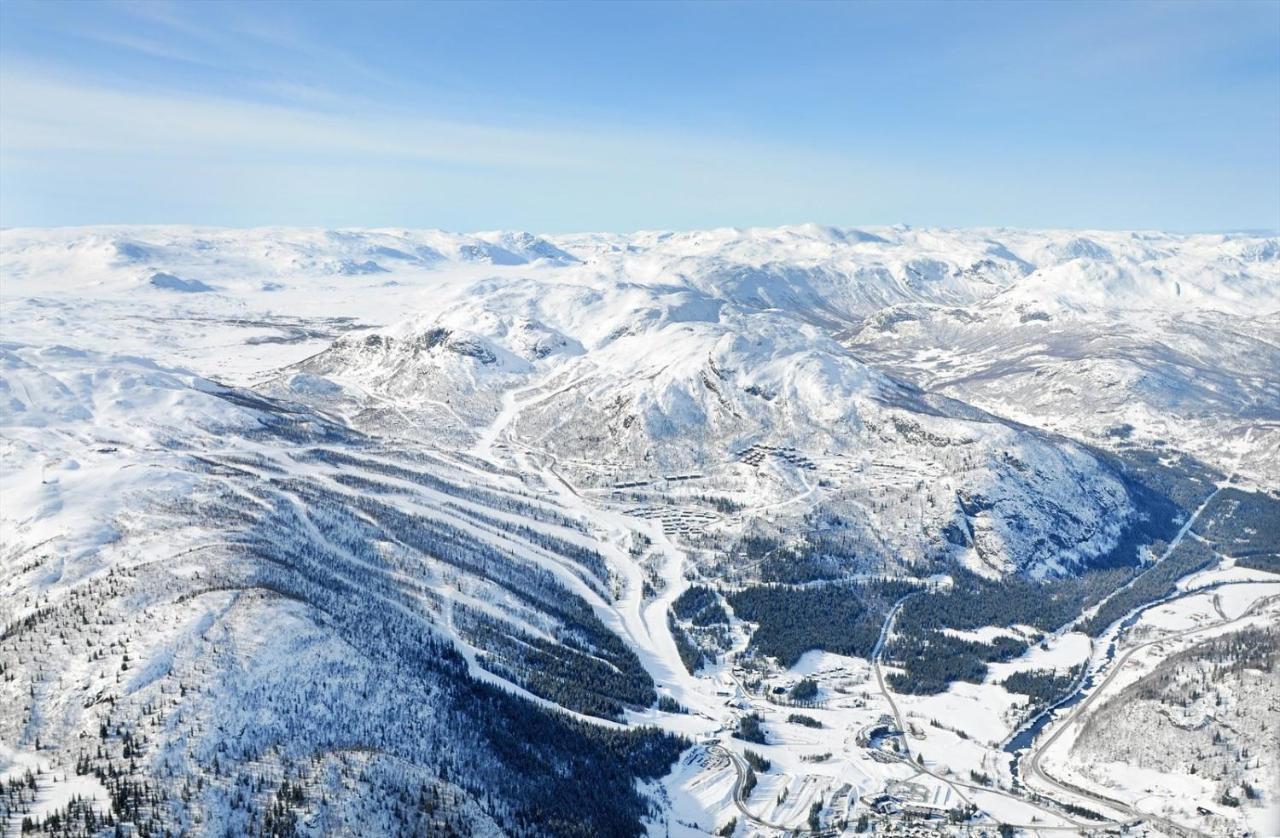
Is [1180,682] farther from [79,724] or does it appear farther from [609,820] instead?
[79,724]

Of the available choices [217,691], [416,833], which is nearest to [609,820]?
[416,833]

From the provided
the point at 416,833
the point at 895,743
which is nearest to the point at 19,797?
the point at 416,833

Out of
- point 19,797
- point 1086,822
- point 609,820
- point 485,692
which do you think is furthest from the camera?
point 485,692

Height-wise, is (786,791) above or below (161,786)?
below

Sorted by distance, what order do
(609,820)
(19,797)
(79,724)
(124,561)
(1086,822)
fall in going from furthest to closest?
(124,561) < (1086,822) < (609,820) < (79,724) < (19,797)

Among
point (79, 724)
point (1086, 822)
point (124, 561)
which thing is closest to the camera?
point (79, 724)

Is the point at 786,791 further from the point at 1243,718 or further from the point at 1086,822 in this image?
the point at 1243,718

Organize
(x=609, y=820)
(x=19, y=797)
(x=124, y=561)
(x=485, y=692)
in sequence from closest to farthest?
(x=19, y=797)
(x=609, y=820)
(x=485, y=692)
(x=124, y=561)

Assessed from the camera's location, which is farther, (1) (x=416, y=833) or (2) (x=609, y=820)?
(2) (x=609, y=820)

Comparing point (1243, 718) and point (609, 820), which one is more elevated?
point (1243, 718)
